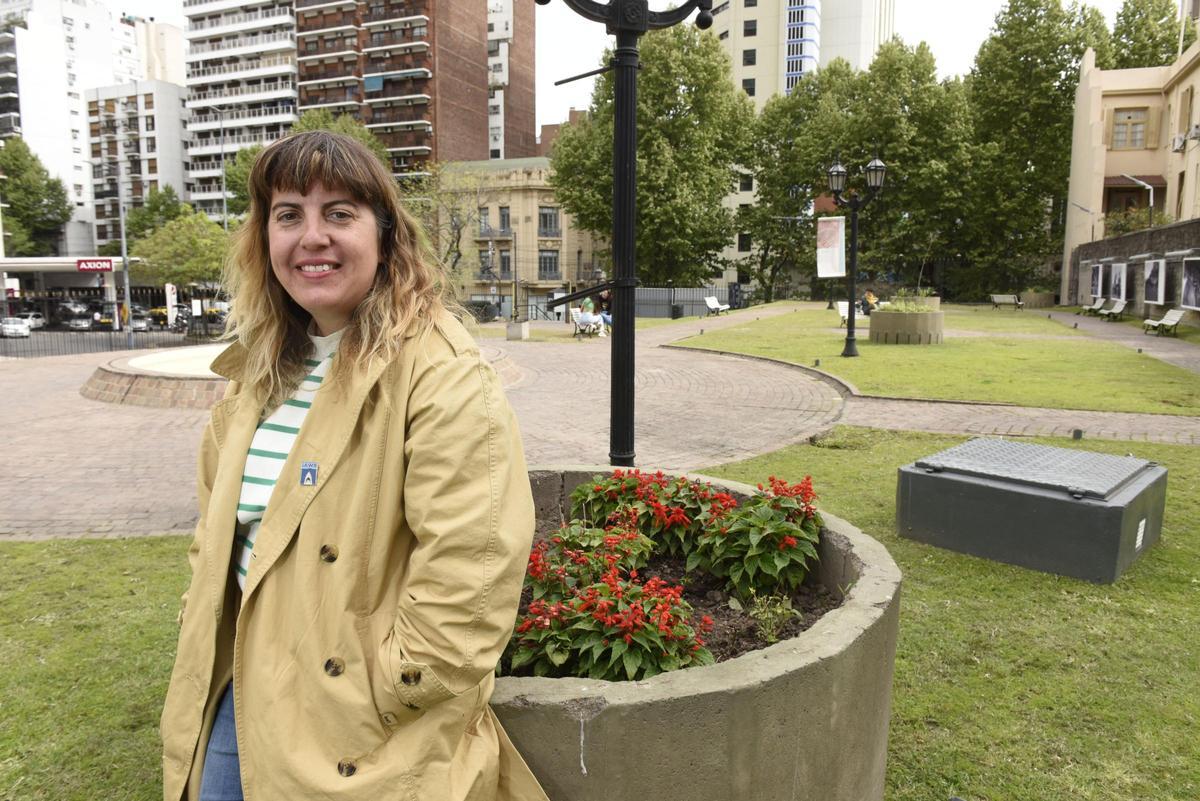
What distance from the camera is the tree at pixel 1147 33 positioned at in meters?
48.7

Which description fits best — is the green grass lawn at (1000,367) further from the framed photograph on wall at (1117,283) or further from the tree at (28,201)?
the tree at (28,201)

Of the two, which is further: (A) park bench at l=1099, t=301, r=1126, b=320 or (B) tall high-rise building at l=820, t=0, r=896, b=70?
(B) tall high-rise building at l=820, t=0, r=896, b=70

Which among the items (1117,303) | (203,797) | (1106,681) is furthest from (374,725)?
(1117,303)

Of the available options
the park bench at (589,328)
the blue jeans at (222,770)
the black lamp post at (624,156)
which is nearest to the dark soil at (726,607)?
the black lamp post at (624,156)

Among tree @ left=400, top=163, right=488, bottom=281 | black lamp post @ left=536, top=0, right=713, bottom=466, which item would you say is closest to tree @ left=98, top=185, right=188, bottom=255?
tree @ left=400, top=163, right=488, bottom=281

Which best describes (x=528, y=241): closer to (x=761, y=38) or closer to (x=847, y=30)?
(x=761, y=38)

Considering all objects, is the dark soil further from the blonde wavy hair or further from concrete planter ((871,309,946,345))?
concrete planter ((871,309,946,345))

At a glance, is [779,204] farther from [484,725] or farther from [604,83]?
[484,725]

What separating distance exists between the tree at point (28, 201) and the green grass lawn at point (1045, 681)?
83.9 meters

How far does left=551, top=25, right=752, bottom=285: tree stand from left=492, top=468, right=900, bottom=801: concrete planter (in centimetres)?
4044

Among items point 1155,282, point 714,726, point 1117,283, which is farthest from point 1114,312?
point 714,726

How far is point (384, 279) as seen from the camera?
208 centimetres

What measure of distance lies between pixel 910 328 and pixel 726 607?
60.3ft

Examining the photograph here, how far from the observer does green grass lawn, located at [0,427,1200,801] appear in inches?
119
